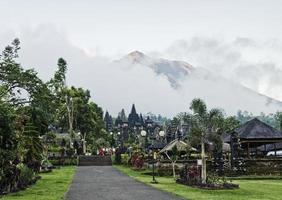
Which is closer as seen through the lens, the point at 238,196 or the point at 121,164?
the point at 238,196

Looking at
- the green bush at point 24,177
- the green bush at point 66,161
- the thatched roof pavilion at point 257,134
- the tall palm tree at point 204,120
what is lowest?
the green bush at point 24,177

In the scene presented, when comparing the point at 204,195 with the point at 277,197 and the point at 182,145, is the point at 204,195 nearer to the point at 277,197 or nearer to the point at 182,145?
the point at 277,197

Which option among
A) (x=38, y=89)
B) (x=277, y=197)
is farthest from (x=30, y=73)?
(x=277, y=197)

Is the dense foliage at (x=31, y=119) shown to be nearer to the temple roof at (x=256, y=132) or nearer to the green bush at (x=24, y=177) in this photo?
the green bush at (x=24, y=177)

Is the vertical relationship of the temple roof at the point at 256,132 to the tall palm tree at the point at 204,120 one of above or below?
above

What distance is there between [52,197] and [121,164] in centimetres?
4376

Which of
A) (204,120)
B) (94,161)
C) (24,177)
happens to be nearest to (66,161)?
(94,161)

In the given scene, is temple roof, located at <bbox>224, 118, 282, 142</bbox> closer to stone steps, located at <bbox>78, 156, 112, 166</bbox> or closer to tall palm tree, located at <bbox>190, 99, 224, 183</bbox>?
tall palm tree, located at <bbox>190, 99, 224, 183</bbox>

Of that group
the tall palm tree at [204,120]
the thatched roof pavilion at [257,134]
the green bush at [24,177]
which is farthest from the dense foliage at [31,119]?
the thatched roof pavilion at [257,134]

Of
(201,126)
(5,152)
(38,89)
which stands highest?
(38,89)

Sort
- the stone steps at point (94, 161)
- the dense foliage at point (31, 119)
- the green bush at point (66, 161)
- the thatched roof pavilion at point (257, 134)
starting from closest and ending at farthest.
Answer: the dense foliage at point (31, 119) < the thatched roof pavilion at point (257, 134) < the green bush at point (66, 161) < the stone steps at point (94, 161)

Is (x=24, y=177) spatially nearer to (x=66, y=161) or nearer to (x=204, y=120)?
(x=204, y=120)

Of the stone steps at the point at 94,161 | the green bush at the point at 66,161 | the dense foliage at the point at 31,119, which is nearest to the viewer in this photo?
the dense foliage at the point at 31,119

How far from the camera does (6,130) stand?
72.2 feet
